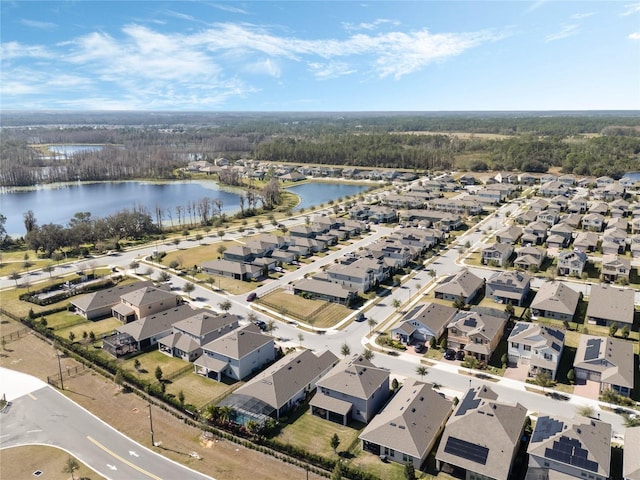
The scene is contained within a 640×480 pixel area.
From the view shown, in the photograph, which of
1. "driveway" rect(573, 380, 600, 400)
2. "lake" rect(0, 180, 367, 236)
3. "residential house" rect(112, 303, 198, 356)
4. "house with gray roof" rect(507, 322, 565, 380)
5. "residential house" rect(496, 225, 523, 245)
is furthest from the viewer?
"lake" rect(0, 180, 367, 236)

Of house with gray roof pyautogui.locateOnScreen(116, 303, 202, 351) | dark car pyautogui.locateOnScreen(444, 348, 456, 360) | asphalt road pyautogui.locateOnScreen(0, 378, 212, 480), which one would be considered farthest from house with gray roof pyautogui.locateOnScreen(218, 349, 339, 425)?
house with gray roof pyautogui.locateOnScreen(116, 303, 202, 351)

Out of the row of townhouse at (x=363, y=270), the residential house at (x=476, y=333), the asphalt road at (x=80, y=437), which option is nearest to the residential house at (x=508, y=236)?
the row of townhouse at (x=363, y=270)

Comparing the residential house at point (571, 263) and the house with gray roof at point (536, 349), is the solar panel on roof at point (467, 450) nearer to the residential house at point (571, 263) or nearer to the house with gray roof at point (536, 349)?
the house with gray roof at point (536, 349)

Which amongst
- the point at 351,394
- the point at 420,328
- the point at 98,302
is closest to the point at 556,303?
the point at 420,328

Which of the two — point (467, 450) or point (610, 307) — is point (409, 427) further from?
point (610, 307)

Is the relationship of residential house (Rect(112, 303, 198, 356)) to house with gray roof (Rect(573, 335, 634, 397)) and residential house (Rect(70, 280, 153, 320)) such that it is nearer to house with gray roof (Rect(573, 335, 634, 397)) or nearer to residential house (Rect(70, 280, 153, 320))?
residential house (Rect(70, 280, 153, 320))

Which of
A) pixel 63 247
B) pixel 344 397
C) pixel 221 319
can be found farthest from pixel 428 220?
pixel 63 247
